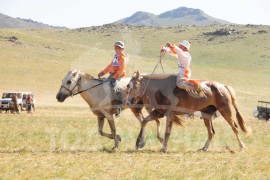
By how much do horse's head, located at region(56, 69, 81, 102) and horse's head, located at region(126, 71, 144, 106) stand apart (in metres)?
1.47

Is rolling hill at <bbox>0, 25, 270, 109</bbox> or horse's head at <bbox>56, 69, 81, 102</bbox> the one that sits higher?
horse's head at <bbox>56, 69, 81, 102</bbox>

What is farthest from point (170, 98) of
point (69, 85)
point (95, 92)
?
point (69, 85)

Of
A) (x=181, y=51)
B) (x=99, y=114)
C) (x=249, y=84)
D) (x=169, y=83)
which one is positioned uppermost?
(x=181, y=51)

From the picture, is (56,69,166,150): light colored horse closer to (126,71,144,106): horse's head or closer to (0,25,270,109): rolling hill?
(126,71,144,106): horse's head

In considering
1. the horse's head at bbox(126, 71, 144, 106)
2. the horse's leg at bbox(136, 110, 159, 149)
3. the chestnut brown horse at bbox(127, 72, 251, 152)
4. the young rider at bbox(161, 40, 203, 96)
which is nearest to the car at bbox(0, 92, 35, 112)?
the horse's head at bbox(126, 71, 144, 106)

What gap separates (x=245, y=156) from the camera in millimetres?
11734

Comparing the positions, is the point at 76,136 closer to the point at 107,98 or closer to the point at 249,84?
the point at 107,98

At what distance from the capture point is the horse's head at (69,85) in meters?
13.2

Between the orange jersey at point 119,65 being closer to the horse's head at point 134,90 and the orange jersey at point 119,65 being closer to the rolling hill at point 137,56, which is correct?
the horse's head at point 134,90

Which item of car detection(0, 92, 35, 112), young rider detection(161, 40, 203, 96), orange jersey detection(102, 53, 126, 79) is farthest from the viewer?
car detection(0, 92, 35, 112)

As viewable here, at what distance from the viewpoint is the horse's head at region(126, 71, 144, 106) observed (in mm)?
13219

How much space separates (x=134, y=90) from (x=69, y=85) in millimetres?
1795

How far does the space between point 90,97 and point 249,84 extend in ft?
222

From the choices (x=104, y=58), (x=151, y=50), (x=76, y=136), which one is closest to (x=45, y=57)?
(x=104, y=58)
